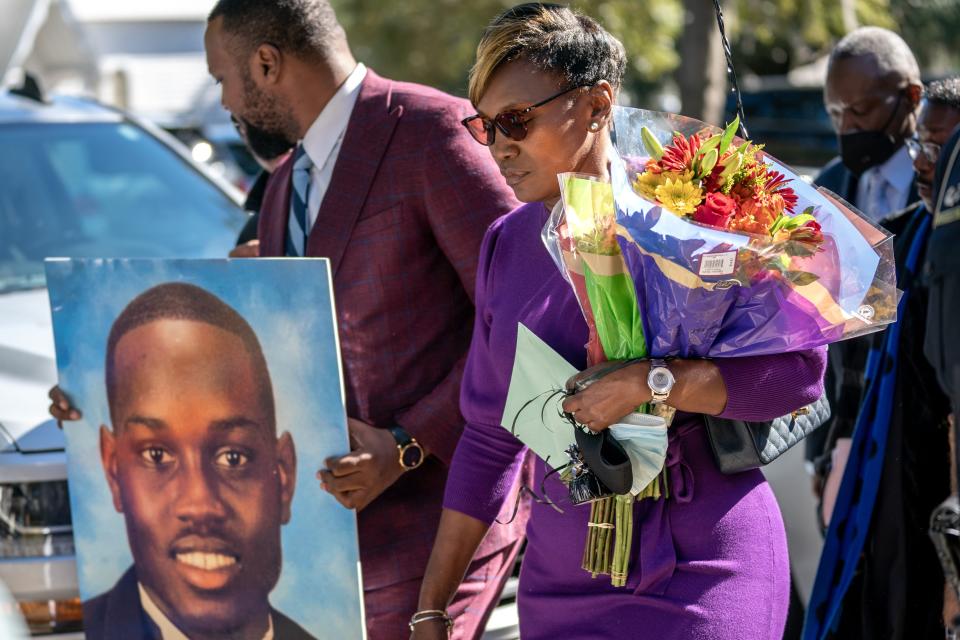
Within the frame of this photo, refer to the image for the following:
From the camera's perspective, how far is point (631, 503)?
247cm

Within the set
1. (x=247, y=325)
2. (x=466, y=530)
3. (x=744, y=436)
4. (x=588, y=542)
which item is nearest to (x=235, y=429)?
(x=247, y=325)

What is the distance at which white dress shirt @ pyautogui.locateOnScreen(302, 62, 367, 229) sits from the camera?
3.31 m

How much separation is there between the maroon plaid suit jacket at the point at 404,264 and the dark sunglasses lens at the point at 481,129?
454mm

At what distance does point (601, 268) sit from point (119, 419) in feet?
4.87

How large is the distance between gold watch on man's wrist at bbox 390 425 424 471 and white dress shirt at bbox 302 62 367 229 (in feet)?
1.92

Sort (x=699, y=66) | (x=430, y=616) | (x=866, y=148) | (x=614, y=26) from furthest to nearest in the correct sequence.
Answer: (x=614, y=26) < (x=699, y=66) < (x=866, y=148) < (x=430, y=616)

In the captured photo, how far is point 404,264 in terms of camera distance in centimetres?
318

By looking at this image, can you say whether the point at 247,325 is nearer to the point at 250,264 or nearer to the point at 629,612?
the point at 250,264

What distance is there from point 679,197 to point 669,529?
0.65 metres

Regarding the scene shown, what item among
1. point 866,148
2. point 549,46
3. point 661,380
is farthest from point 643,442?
point 866,148

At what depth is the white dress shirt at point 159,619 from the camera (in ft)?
10.6

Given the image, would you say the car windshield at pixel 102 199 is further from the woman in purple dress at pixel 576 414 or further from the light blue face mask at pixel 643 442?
the light blue face mask at pixel 643 442

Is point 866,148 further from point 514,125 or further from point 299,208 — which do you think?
point 514,125

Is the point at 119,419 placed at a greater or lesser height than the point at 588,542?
greater
